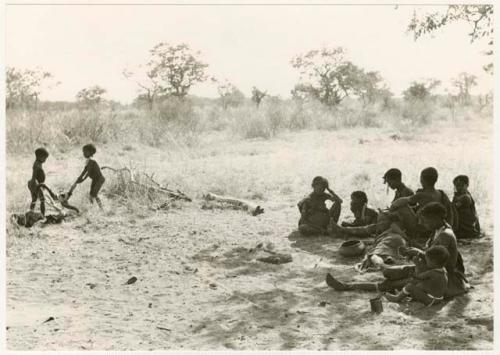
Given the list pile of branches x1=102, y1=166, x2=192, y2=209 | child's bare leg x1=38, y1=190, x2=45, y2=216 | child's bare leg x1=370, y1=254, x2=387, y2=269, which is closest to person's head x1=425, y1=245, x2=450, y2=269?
child's bare leg x1=370, y1=254, x2=387, y2=269

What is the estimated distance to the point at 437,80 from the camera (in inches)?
637

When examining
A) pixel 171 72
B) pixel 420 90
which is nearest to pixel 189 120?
pixel 171 72

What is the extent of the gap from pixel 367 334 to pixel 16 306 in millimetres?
2569

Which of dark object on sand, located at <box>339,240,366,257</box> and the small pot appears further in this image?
dark object on sand, located at <box>339,240,366,257</box>

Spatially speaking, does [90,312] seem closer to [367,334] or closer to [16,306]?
[16,306]

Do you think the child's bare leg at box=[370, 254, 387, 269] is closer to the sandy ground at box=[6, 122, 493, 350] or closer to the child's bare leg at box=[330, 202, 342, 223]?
the sandy ground at box=[6, 122, 493, 350]

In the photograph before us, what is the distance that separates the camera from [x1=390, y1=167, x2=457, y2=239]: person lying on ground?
497cm

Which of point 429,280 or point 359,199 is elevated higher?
point 359,199

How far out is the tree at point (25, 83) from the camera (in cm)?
709

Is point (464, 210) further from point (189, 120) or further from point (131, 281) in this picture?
point (189, 120)

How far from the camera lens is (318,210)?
581cm

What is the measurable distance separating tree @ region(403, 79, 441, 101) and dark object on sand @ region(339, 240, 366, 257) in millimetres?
12273

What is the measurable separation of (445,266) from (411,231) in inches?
39.1

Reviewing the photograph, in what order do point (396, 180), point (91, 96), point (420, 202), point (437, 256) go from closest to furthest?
point (437, 256)
point (420, 202)
point (396, 180)
point (91, 96)
